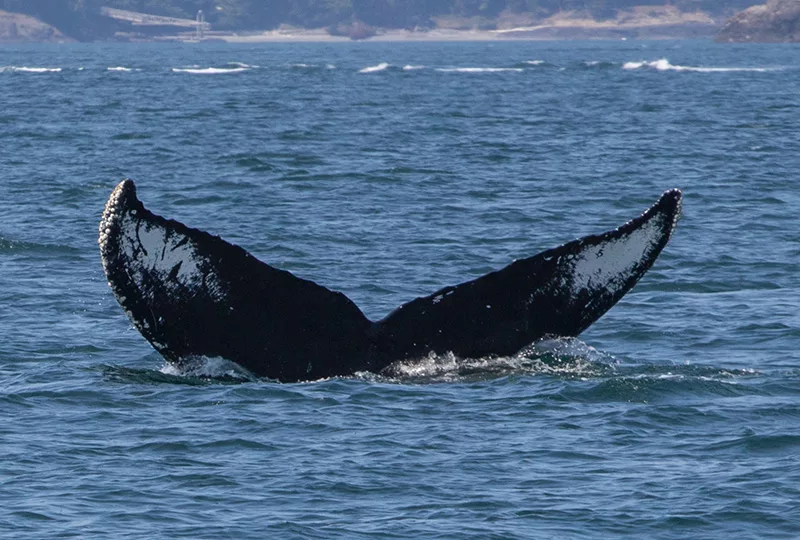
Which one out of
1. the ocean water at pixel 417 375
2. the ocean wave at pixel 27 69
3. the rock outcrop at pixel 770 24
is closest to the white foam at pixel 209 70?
the ocean wave at pixel 27 69

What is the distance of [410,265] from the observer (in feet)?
66.7

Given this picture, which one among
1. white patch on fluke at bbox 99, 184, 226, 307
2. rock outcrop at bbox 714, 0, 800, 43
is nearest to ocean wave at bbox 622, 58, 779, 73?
rock outcrop at bbox 714, 0, 800, 43

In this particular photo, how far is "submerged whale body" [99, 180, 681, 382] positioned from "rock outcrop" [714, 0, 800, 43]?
511 ft

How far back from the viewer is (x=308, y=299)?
10.2 metres

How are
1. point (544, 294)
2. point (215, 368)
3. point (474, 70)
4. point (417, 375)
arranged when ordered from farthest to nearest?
point (474, 70) < point (417, 375) < point (215, 368) < point (544, 294)

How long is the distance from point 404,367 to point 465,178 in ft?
68.7

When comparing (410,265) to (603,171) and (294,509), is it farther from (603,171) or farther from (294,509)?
(603,171)

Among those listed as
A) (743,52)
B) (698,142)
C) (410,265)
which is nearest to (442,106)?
(698,142)

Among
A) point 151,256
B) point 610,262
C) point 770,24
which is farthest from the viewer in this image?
point 770,24

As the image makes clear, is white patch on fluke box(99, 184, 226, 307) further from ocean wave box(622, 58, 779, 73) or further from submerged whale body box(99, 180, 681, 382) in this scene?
ocean wave box(622, 58, 779, 73)

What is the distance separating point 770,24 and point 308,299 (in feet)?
520

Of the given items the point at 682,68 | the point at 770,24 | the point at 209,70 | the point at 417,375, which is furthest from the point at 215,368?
the point at 770,24

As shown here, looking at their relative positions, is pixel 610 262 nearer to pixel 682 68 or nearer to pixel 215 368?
pixel 215 368

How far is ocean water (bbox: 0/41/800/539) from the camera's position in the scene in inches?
401
